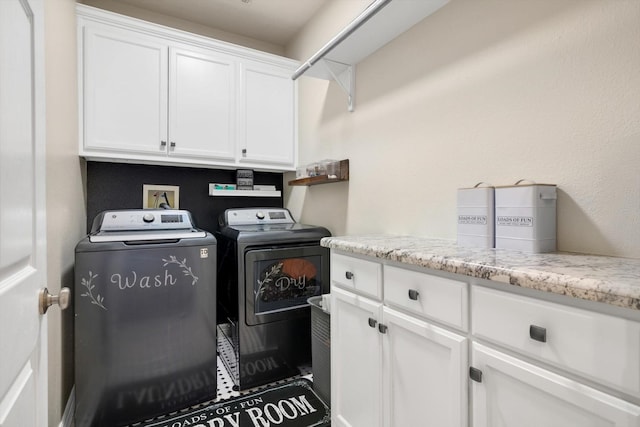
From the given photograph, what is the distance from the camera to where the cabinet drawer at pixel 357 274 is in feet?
3.99

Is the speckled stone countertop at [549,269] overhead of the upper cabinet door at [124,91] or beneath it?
beneath

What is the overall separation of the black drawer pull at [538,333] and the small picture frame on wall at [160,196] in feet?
8.29

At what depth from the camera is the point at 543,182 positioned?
1.11m

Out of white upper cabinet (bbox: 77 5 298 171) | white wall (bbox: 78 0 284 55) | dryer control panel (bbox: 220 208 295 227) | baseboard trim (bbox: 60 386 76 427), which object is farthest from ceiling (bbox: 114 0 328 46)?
baseboard trim (bbox: 60 386 76 427)

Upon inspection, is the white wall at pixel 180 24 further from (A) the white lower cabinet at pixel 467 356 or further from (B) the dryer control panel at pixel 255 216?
(A) the white lower cabinet at pixel 467 356

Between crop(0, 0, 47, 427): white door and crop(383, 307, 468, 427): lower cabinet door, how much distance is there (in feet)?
3.34

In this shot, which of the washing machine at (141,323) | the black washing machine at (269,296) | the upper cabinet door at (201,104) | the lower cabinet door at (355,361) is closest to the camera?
the lower cabinet door at (355,361)

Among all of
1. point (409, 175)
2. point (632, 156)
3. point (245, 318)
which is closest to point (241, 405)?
point (245, 318)

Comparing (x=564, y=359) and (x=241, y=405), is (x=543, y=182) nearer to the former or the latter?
(x=564, y=359)

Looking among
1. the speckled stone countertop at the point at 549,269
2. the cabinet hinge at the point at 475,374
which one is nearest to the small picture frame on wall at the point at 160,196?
the speckled stone countertop at the point at 549,269

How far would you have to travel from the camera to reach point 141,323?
1699 millimetres

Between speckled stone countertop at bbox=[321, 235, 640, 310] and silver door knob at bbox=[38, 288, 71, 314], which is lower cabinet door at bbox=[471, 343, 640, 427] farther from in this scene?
silver door knob at bbox=[38, 288, 71, 314]

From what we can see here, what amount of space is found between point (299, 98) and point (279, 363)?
216 cm

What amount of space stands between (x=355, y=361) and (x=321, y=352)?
1.67ft
